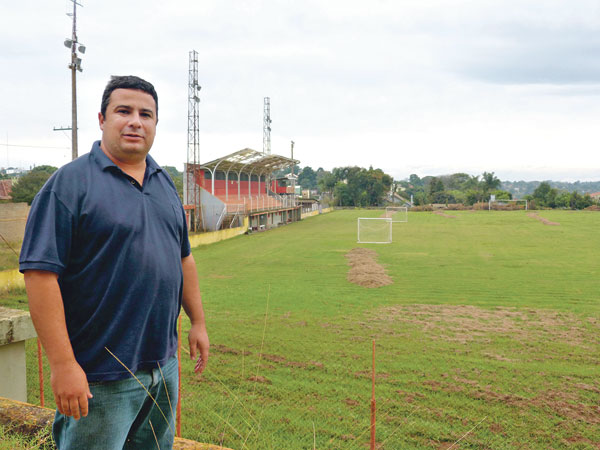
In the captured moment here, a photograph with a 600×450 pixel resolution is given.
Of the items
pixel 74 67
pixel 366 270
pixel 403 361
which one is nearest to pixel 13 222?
pixel 74 67

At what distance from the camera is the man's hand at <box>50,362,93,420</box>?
1560 mm

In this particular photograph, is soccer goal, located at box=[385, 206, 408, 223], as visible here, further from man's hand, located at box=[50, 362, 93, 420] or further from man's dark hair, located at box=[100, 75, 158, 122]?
man's hand, located at box=[50, 362, 93, 420]

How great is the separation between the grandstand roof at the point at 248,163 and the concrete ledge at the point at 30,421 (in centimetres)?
2803

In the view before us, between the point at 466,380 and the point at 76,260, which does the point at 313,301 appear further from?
the point at 76,260

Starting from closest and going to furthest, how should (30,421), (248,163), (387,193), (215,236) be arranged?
(30,421)
(215,236)
(248,163)
(387,193)

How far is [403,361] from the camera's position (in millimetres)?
6434

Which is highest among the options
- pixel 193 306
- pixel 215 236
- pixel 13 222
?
pixel 193 306

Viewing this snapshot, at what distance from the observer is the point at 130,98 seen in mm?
1774

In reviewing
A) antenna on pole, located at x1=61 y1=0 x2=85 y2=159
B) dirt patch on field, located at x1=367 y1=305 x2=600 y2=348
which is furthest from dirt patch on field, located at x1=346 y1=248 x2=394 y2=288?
antenna on pole, located at x1=61 y1=0 x2=85 y2=159

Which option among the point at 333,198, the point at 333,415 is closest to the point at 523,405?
the point at 333,415

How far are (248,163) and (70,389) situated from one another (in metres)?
33.9

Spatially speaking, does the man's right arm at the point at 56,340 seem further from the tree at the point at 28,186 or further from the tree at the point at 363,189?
the tree at the point at 363,189

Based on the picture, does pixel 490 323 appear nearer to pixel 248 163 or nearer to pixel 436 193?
pixel 248 163

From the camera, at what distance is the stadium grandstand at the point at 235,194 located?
29.1m
